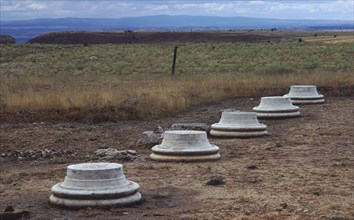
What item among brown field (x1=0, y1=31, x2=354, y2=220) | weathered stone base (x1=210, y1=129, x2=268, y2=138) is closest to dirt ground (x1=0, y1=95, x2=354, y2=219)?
brown field (x1=0, y1=31, x2=354, y2=220)

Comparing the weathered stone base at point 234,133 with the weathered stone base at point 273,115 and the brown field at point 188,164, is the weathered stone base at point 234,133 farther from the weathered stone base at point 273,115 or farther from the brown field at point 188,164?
the weathered stone base at point 273,115

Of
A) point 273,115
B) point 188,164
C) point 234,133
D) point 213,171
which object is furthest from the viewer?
point 273,115

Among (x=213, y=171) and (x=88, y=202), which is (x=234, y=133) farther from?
(x=88, y=202)

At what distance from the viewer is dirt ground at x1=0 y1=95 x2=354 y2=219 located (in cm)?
845

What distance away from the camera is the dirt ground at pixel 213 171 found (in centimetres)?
845

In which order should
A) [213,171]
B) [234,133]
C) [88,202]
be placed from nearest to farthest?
1. [88,202]
2. [213,171]
3. [234,133]

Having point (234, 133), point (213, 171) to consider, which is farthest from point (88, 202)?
point (234, 133)

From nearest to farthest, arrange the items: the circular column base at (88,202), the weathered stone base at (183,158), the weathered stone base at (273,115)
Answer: the circular column base at (88,202) → the weathered stone base at (183,158) → the weathered stone base at (273,115)

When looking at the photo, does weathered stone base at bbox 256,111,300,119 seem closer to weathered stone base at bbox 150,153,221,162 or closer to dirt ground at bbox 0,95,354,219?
dirt ground at bbox 0,95,354,219

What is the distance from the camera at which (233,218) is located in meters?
7.93

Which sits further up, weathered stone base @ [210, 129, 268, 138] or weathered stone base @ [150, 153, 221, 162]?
weathered stone base @ [150, 153, 221, 162]

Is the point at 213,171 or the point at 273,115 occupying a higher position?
the point at 213,171

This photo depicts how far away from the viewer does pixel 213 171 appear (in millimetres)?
11062

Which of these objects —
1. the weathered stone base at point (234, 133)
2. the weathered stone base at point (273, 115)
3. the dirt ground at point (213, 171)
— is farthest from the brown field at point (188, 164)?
the weathered stone base at point (234, 133)
